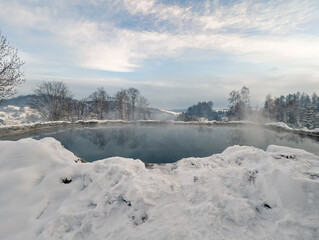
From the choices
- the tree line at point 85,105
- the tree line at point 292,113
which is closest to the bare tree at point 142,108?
the tree line at point 85,105

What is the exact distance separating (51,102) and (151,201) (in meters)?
30.8

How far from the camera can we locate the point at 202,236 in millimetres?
2004

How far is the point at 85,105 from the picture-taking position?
34.2 m

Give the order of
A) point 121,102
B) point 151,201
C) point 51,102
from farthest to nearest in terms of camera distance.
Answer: point 121,102 < point 51,102 < point 151,201

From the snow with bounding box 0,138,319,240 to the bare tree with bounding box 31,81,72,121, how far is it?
84.7 feet

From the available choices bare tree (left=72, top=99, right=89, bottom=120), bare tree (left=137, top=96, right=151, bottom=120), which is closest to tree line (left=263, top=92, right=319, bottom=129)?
bare tree (left=137, top=96, right=151, bottom=120)

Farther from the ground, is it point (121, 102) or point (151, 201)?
point (121, 102)

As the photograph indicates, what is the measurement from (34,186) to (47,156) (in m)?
1.12

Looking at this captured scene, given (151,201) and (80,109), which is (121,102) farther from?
(151,201)

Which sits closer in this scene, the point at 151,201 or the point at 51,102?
the point at 151,201

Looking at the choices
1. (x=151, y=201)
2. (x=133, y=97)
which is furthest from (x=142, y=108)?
(x=151, y=201)

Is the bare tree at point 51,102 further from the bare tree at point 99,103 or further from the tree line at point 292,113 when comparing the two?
the tree line at point 292,113

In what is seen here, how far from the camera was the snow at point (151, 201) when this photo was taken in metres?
2.15

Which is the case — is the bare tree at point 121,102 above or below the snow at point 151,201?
above
